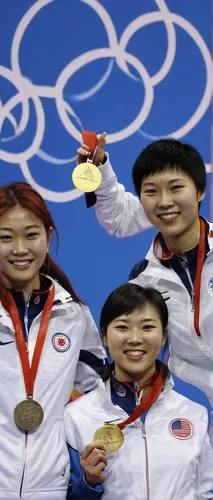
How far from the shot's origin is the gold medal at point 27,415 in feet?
7.66

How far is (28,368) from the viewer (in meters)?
2.39

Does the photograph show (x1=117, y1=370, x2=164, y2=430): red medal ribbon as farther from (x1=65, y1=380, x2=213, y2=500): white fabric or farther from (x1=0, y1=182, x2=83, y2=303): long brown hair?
(x1=0, y1=182, x2=83, y2=303): long brown hair

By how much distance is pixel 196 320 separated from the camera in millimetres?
2623

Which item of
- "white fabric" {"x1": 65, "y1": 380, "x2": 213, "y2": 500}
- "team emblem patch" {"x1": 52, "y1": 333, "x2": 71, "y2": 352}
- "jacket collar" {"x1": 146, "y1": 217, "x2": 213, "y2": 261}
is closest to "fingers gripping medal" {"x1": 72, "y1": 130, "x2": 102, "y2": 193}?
"jacket collar" {"x1": 146, "y1": 217, "x2": 213, "y2": 261}

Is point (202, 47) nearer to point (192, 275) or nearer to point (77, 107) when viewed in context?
point (77, 107)

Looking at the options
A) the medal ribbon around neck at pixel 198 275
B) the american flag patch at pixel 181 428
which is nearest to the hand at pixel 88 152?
the medal ribbon around neck at pixel 198 275

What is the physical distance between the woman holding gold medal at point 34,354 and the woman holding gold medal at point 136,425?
0.07 metres

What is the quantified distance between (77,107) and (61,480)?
2165 mm

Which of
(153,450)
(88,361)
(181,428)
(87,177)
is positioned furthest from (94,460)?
(87,177)

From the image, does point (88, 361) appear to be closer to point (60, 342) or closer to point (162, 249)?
point (60, 342)

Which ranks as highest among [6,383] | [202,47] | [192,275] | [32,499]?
[202,47]

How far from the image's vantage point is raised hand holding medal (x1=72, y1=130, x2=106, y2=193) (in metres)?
2.59

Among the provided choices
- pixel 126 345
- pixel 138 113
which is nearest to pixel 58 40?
pixel 138 113

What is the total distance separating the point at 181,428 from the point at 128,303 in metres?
0.38
